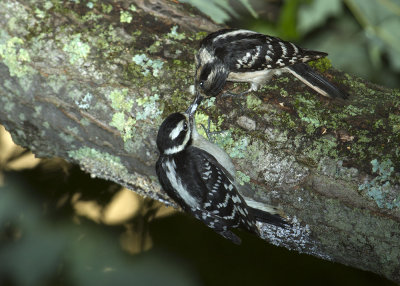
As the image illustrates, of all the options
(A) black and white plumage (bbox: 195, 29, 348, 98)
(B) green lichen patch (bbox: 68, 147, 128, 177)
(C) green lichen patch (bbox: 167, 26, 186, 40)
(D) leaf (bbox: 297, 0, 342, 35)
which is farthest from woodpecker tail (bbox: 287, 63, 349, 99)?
(B) green lichen patch (bbox: 68, 147, 128, 177)

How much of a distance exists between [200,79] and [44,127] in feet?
3.56

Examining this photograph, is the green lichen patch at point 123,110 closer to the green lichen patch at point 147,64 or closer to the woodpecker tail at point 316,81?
the green lichen patch at point 147,64

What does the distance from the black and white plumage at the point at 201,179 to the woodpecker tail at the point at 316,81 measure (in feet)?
2.37

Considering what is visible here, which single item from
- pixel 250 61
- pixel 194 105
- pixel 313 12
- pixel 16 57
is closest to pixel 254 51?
pixel 250 61

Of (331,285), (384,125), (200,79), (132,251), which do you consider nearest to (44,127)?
(200,79)

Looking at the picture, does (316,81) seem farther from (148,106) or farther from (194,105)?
(148,106)

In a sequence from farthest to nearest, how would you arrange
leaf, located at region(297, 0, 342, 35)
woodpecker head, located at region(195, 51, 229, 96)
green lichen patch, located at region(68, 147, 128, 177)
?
leaf, located at region(297, 0, 342, 35), green lichen patch, located at region(68, 147, 128, 177), woodpecker head, located at region(195, 51, 229, 96)

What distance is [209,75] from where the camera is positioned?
8.79ft

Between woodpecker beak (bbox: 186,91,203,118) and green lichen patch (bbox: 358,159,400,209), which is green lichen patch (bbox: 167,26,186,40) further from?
green lichen patch (bbox: 358,159,400,209)

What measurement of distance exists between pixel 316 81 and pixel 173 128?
0.95 m

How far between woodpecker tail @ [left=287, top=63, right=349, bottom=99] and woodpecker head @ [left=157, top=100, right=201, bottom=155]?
28.6 inches

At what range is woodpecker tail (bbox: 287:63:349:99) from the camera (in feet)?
8.50

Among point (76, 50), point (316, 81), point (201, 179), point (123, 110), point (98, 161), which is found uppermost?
point (316, 81)

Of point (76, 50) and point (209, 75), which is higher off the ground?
point (209, 75)
